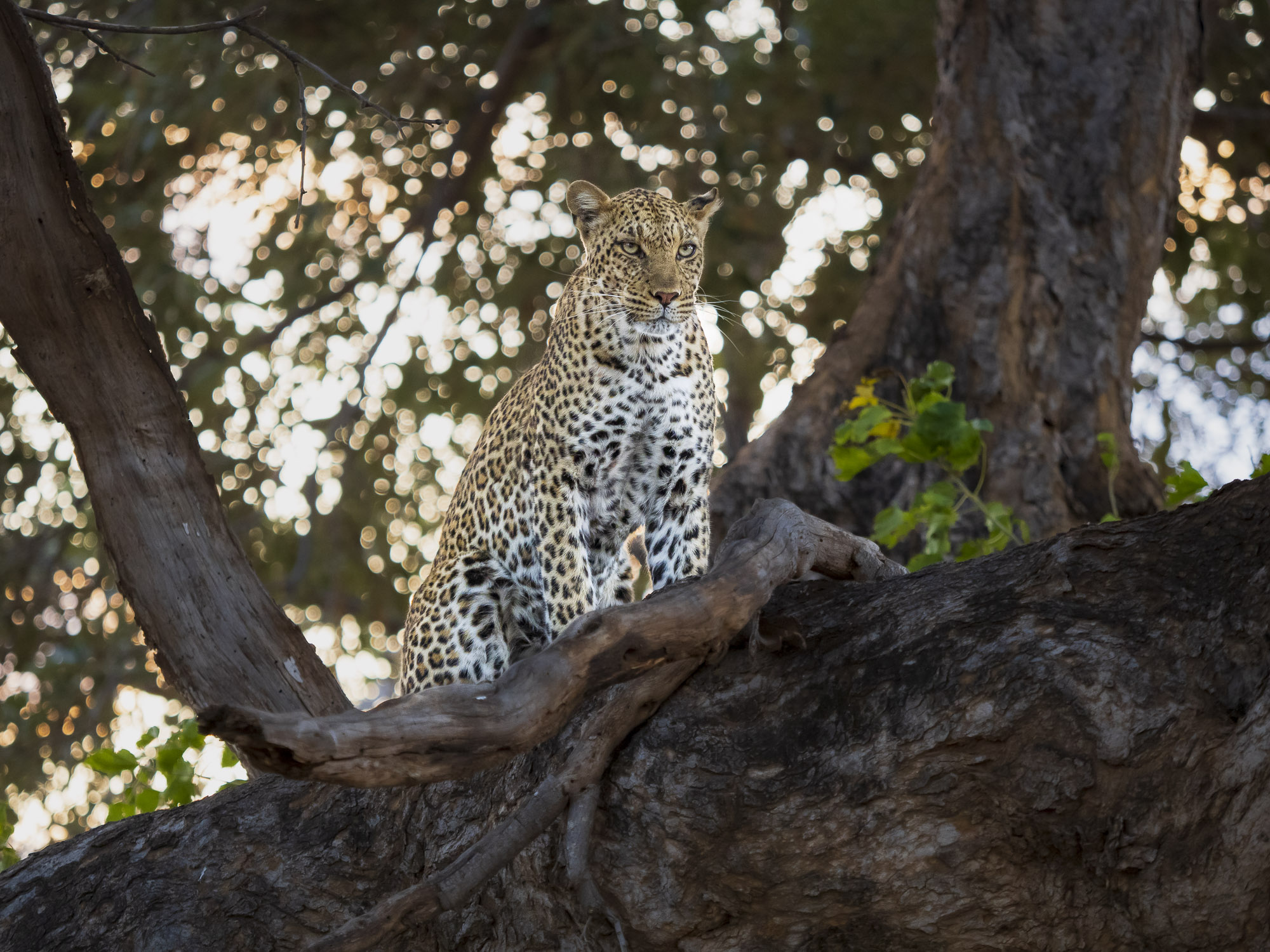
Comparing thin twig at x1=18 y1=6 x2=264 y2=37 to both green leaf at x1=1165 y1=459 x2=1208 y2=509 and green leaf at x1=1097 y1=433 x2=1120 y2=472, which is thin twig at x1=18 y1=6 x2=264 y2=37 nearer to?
green leaf at x1=1165 y1=459 x2=1208 y2=509

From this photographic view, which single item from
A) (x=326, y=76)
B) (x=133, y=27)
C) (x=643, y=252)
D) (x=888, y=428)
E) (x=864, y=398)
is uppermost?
(x=133, y=27)

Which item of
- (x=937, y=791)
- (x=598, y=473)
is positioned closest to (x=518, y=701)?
(x=937, y=791)

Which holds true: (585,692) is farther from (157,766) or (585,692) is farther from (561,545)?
(157,766)

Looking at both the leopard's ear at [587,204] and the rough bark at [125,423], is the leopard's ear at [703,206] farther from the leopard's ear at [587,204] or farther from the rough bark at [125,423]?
the rough bark at [125,423]

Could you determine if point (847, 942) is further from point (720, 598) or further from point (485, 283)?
point (485, 283)

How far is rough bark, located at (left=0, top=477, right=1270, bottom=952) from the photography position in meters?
2.79

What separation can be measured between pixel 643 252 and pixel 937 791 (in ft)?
9.18

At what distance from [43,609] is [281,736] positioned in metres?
8.49

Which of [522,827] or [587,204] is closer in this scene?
[522,827]

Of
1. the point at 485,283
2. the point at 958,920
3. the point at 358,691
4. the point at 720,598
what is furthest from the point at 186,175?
the point at 958,920

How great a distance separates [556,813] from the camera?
10.0ft

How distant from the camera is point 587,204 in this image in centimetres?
544

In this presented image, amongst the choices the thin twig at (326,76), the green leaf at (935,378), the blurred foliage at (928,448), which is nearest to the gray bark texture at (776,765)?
the thin twig at (326,76)

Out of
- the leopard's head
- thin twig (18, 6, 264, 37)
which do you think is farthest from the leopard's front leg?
thin twig (18, 6, 264, 37)
